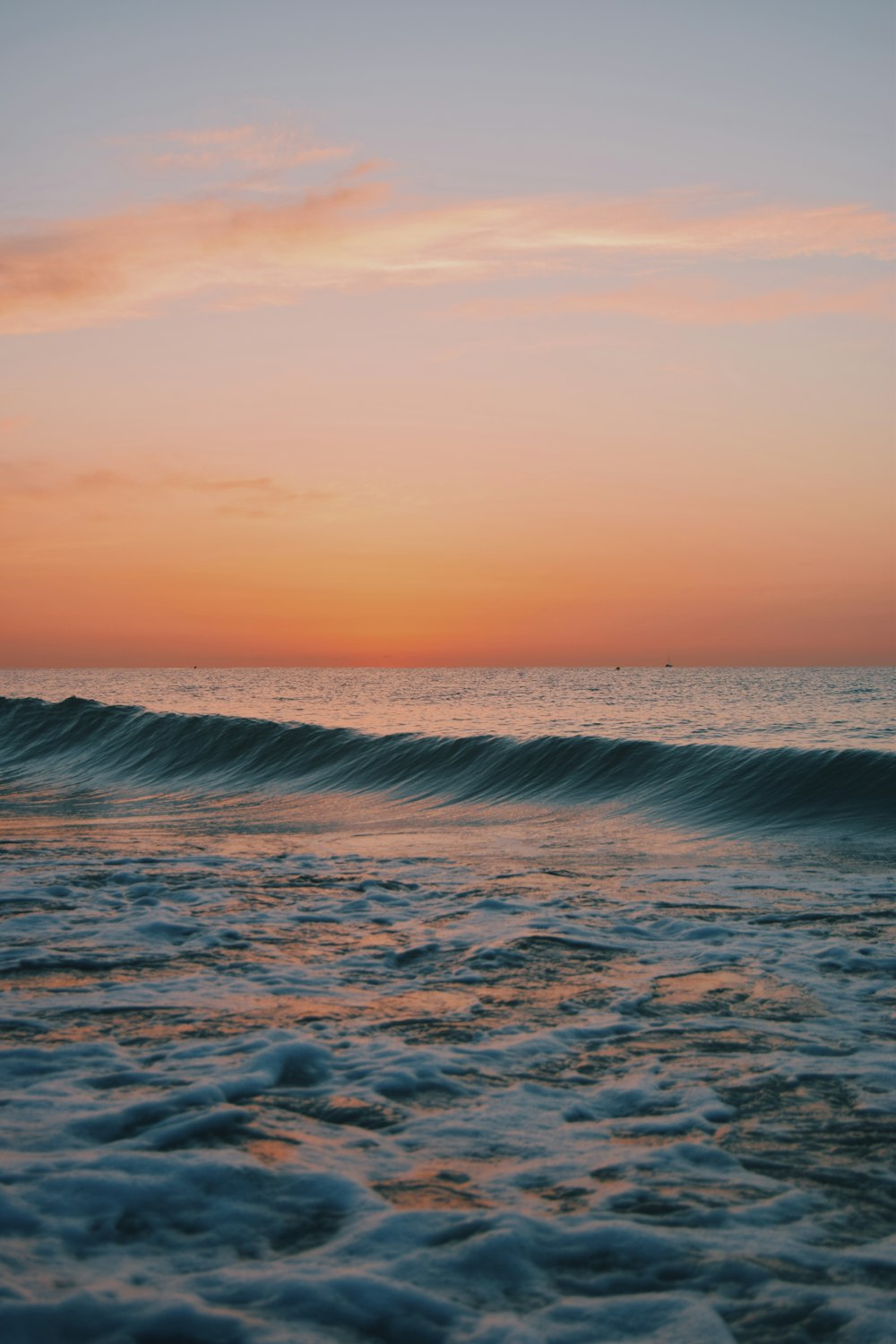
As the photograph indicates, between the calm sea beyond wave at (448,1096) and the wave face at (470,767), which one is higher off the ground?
the wave face at (470,767)

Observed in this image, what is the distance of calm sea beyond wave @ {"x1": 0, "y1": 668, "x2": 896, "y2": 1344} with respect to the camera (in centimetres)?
296

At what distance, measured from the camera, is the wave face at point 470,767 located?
15.0 meters

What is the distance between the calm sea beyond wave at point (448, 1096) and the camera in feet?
9.72

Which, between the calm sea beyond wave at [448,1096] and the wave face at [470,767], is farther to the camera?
the wave face at [470,767]

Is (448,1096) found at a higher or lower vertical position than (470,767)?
lower

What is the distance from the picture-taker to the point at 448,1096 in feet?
14.4

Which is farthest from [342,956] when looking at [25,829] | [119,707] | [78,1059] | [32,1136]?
[119,707]

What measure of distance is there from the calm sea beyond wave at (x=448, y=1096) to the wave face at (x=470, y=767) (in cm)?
351

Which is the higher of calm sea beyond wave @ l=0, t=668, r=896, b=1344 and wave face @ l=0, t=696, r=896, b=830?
wave face @ l=0, t=696, r=896, b=830

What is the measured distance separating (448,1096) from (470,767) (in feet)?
51.4

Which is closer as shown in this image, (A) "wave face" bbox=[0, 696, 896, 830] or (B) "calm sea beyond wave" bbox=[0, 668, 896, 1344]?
(B) "calm sea beyond wave" bbox=[0, 668, 896, 1344]

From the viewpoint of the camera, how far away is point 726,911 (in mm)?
8195

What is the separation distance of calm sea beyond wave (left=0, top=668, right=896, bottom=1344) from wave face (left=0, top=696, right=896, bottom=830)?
3.51 meters

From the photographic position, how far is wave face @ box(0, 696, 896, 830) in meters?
15.0
